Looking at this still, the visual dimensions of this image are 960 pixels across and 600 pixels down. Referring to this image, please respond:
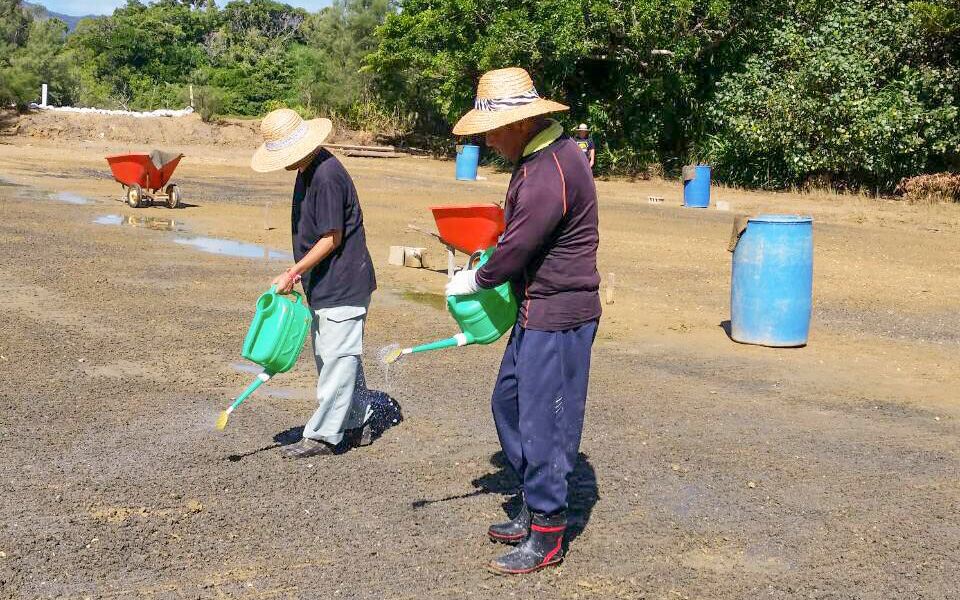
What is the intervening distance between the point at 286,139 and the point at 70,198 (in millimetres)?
16041

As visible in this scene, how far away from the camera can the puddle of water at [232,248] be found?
43.8ft

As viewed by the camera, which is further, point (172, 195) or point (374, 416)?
point (172, 195)

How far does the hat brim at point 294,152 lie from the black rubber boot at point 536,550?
2153mm

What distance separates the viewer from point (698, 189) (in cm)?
2238

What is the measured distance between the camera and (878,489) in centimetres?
551

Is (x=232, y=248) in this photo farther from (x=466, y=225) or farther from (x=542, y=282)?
(x=542, y=282)

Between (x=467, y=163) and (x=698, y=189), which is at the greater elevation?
(x=467, y=163)

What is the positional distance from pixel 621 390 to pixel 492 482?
7.47ft

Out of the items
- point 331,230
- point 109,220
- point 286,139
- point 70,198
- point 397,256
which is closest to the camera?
point 331,230

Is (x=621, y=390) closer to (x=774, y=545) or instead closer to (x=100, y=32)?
(x=774, y=545)

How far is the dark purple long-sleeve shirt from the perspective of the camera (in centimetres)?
405

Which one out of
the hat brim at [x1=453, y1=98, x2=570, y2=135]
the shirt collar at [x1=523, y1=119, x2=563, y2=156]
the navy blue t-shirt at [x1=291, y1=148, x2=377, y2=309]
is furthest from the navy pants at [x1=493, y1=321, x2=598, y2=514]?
the navy blue t-shirt at [x1=291, y1=148, x2=377, y2=309]

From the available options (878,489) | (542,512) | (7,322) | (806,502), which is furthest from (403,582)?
(7,322)

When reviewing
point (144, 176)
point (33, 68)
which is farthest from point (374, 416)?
point (33, 68)
